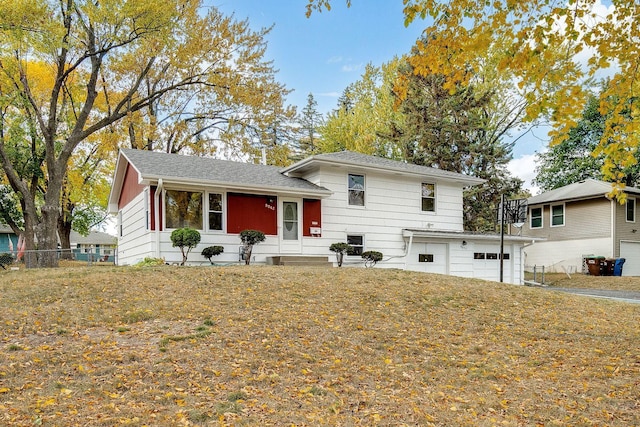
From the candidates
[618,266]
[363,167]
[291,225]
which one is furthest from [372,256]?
[618,266]

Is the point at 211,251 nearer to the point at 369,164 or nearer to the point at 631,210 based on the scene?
the point at 369,164

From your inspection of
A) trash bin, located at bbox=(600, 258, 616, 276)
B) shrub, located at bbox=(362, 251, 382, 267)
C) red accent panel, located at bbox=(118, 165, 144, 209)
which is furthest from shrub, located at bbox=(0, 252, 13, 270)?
trash bin, located at bbox=(600, 258, 616, 276)

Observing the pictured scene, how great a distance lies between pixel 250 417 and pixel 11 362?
9.57 feet

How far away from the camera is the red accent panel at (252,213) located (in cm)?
1322

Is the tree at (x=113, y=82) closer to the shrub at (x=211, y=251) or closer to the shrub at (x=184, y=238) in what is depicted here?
the shrub at (x=184, y=238)

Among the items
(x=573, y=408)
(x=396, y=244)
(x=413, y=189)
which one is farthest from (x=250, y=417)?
(x=413, y=189)

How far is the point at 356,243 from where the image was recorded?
1526cm

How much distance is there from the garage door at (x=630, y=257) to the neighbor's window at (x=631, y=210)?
4.28 ft

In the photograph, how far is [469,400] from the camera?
4199 mm

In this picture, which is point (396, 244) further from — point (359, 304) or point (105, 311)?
point (105, 311)

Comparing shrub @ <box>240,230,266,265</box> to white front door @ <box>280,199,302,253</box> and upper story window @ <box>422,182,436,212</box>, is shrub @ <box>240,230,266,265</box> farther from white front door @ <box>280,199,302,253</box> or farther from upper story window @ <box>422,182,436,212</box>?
upper story window @ <box>422,182,436,212</box>

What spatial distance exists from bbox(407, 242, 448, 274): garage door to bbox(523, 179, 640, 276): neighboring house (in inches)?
307

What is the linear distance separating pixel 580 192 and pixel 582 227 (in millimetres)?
1899

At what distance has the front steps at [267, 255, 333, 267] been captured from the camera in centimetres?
1327
